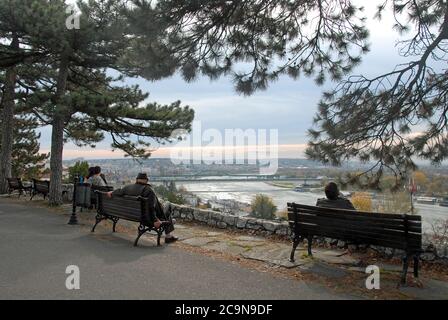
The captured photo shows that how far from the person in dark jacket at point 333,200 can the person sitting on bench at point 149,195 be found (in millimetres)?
2654

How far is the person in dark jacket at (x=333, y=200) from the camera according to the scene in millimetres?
6375

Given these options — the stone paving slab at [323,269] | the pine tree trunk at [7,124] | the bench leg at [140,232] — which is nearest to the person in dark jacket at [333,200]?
the stone paving slab at [323,269]

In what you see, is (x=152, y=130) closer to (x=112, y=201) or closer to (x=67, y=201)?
(x=67, y=201)

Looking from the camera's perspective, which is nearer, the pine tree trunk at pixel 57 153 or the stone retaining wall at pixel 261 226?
the stone retaining wall at pixel 261 226

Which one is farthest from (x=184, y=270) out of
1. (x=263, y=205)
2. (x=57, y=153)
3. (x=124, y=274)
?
(x=263, y=205)

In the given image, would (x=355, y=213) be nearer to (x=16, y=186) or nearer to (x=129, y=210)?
(x=129, y=210)

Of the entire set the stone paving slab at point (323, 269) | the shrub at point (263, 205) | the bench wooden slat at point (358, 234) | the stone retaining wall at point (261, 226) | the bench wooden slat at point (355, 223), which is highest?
the bench wooden slat at point (355, 223)

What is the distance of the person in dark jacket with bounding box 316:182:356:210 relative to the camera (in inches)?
251

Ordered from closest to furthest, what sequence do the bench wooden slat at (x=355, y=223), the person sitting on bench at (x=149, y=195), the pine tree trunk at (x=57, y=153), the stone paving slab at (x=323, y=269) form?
the bench wooden slat at (x=355, y=223), the stone paving slab at (x=323, y=269), the person sitting on bench at (x=149, y=195), the pine tree trunk at (x=57, y=153)

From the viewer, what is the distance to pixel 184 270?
5.44m

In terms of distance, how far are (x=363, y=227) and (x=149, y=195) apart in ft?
11.7

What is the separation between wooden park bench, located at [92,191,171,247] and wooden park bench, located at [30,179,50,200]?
6511 millimetres

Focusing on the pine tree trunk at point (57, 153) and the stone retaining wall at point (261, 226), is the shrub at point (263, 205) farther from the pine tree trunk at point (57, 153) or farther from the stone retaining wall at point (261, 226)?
the stone retaining wall at point (261, 226)

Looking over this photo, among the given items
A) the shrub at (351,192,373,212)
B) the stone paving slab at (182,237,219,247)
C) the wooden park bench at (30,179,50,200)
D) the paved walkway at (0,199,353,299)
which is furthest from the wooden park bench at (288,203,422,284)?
the wooden park bench at (30,179,50,200)
